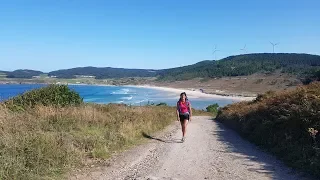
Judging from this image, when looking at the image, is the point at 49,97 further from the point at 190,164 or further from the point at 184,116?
the point at 190,164

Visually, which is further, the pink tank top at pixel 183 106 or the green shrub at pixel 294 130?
the pink tank top at pixel 183 106

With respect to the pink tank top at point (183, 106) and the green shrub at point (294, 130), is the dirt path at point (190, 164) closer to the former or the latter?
the green shrub at point (294, 130)

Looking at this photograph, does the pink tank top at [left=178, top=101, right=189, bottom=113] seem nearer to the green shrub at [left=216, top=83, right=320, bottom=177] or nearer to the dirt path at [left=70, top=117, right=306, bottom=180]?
the dirt path at [left=70, top=117, right=306, bottom=180]

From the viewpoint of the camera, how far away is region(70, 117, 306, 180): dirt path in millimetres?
8398

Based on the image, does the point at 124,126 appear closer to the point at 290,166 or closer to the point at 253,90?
the point at 290,166

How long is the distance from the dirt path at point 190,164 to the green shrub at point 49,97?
6683 millimetres

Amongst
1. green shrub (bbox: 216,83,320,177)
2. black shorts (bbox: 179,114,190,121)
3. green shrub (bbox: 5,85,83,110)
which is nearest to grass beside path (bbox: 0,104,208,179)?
black shorts (bbox: 179,114,190,121)

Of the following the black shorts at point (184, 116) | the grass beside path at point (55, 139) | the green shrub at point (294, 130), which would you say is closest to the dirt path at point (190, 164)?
the green shrub at point (294, 130)

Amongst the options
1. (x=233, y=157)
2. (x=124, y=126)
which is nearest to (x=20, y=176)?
(x=233, y=157)

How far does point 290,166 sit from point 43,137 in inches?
246

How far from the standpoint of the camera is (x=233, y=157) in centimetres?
1078

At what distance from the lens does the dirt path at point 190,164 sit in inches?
331

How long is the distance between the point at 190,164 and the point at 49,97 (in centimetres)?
1086

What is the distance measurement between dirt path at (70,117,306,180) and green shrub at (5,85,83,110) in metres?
6.68
